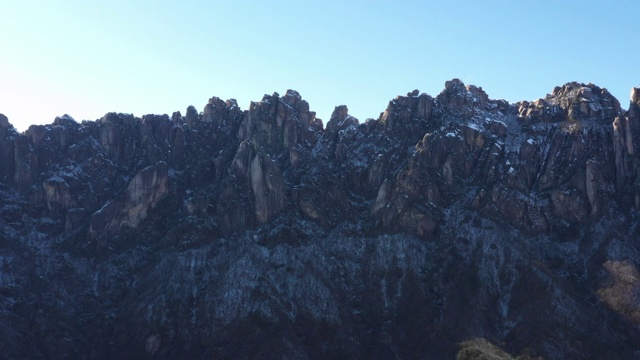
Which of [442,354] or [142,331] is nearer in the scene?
[442,354]

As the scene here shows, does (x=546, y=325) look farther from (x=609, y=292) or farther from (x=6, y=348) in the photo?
(x=6, y=348)

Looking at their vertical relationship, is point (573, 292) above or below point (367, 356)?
above

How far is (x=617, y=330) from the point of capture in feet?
603

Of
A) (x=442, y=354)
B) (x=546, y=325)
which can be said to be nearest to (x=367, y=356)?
(x=442, y=354)

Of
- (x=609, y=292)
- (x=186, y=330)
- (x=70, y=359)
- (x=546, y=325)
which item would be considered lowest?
(x=70, y=359)

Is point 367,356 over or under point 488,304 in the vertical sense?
under

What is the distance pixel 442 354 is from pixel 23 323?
417ft

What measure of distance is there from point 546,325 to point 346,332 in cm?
5850

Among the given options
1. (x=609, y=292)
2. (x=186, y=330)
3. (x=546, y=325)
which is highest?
(x=609, y=292)

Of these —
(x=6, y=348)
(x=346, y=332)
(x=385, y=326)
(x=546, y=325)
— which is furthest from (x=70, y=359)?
(x=546, y=325)

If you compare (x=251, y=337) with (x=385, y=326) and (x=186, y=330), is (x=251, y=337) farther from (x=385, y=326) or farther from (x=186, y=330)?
(x=385, y=326)

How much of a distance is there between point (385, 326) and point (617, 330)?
66.9m

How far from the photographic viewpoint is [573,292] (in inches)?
7825

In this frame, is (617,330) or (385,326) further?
(385,326)
